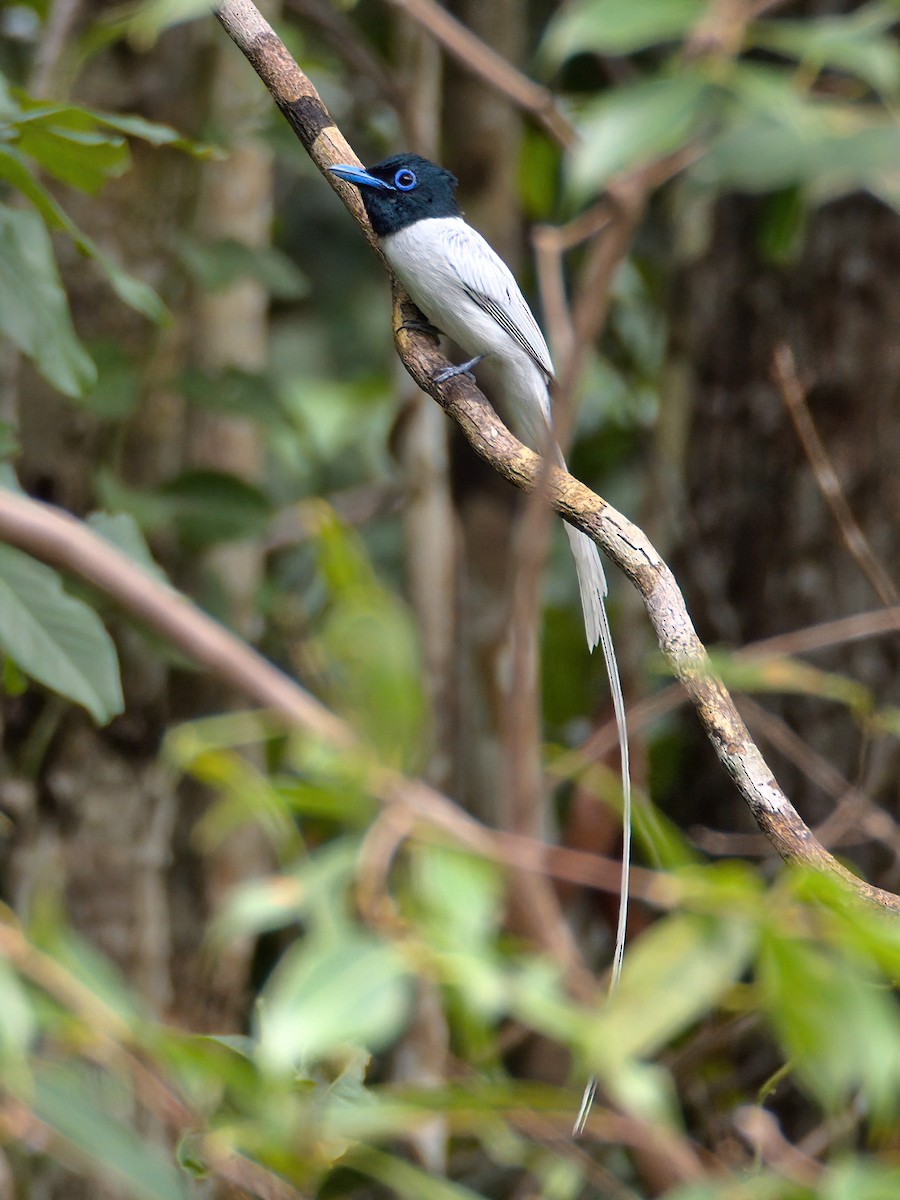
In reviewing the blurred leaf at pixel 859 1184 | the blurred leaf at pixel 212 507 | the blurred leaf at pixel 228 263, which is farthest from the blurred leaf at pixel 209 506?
the blurred leaf at pixel 859 1184

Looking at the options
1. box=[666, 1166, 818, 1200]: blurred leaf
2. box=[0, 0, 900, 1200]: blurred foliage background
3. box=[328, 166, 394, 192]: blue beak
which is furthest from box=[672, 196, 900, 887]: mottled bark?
box=[666, 1166, 818, 1200]: blurred leaf

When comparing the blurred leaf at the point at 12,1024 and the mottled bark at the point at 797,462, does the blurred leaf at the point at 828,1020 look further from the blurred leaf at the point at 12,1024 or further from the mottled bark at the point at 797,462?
the mottled bark at the point at 797,462

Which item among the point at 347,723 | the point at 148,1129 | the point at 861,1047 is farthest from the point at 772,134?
the point at 148,1129

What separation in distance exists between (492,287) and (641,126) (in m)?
2.09

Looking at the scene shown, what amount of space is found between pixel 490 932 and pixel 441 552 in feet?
8.44

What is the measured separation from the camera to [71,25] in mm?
2777

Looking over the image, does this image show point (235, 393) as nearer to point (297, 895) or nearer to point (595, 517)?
point (595, 517)

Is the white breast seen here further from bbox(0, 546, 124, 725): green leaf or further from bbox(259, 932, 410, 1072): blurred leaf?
bbox(259, 932, 410, 1072): blurred leaf

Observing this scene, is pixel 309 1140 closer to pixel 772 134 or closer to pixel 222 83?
pixel 772 134

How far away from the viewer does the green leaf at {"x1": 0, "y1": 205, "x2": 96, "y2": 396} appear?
1.84 m

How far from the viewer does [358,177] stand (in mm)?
2564

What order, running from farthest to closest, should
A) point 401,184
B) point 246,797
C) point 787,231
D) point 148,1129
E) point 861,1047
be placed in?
point 401,184, point 148,1129, point 787,231, point 246,797, point 861,1047

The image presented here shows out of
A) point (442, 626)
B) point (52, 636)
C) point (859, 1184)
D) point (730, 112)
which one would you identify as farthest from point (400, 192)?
point (859, 1184)

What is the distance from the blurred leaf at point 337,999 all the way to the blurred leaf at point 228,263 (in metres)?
2.31
